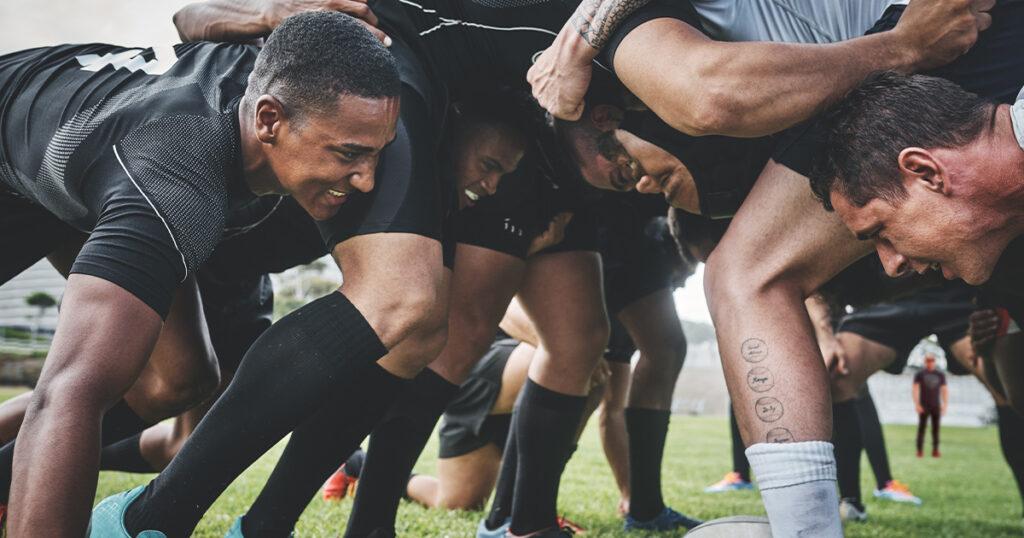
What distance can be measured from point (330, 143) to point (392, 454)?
1096 millimetres

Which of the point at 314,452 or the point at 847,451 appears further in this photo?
the point at 847,451

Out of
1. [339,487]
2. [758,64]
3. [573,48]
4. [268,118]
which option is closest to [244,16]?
[268,118]

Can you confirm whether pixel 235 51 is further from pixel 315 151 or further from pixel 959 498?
pixel 959 498

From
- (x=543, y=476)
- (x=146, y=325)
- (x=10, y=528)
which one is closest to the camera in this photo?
(x=10, y=528)

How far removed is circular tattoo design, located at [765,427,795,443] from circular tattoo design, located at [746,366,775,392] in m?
0.10

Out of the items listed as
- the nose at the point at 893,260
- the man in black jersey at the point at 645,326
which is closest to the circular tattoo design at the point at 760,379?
the nose at the point at 893,260

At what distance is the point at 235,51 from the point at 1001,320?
400cm

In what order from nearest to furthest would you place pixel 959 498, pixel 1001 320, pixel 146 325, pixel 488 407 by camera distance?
1. pixel 146 325
2. pixel 1001 320
3. pixel 488 407
4. pixel 959 498

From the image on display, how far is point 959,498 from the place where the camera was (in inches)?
275

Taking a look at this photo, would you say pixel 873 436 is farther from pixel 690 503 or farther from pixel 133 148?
pixel 133 148

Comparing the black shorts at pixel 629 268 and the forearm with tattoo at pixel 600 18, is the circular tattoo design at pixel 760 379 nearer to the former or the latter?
the forearm with tattoo at pixel 600 18

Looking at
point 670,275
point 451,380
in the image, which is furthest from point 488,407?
point 451,380

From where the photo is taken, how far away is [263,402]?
6.07ft

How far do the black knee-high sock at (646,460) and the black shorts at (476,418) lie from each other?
954 millimetres
